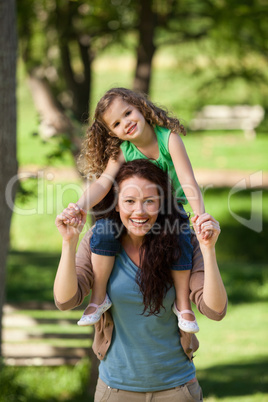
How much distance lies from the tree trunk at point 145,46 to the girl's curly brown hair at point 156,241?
551 centimetres

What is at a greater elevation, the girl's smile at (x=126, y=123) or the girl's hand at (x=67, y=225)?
the girl's smile at (x=126, y=123)

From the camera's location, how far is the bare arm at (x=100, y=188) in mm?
2695

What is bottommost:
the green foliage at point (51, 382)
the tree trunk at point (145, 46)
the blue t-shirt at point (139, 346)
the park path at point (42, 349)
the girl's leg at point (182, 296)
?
the green foliage at point (51, 382)

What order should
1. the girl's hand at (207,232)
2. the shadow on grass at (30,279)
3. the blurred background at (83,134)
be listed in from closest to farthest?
the girl's hand at (207,232) → the blurred background at (83,134) → the shadow on grass at (30,279)

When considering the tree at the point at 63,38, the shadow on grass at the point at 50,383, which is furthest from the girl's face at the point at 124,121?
the tree at the point at 63,38

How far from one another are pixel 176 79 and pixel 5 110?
770cm

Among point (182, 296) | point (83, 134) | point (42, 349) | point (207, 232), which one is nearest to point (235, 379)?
point (42, 349)

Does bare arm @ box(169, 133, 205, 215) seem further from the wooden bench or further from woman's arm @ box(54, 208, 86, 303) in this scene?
the wooden bench

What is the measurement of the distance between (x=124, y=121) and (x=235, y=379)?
5.07 m

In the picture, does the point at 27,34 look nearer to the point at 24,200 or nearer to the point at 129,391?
the point at 24,200

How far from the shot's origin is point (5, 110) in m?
4.37

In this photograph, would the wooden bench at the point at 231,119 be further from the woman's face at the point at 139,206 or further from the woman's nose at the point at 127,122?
the woman's face at the point at 139,206

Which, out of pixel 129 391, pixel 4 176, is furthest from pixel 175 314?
pixel 4 176

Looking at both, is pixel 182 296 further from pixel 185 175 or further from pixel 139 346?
pixel 185 175
